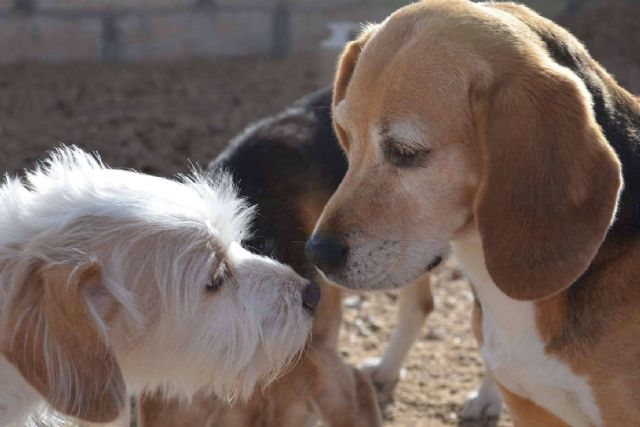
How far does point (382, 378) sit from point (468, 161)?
7.57 ft

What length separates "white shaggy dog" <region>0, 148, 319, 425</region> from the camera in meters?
3.35

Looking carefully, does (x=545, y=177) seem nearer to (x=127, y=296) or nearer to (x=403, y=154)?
(x=403, y=154)

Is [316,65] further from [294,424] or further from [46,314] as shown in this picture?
[46,314]

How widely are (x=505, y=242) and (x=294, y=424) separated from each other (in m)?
1.43

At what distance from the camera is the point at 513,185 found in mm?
3662

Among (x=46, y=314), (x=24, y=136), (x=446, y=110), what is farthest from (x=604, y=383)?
(x=24, y=136)

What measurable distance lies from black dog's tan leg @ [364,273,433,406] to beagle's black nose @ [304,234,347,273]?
2.02 metres

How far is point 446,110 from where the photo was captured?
377cm

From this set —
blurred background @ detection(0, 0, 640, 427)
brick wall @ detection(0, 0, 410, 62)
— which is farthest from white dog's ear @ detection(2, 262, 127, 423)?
brick wall @ detection(0, 0, 410, 62)

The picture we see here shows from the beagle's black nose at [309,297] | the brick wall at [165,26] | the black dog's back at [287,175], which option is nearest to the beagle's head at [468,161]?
the beagle's black nose at [309,297]

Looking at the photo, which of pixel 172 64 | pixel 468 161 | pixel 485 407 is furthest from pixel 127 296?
pixel 172 64

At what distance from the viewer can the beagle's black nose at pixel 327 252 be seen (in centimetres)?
386

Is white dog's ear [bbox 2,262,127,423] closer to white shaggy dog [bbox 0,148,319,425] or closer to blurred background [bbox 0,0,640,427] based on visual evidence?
white shaggy dog [bbox 0,148,319,425]

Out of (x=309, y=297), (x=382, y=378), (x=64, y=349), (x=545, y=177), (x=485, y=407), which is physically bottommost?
(x=382, y=378)
